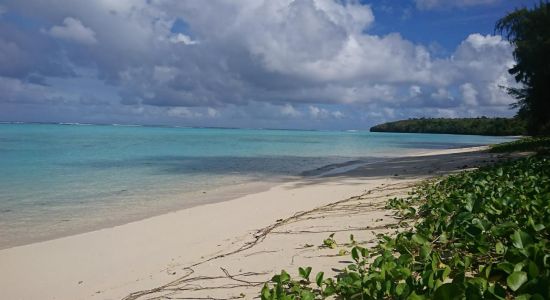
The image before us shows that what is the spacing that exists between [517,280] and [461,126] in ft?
450

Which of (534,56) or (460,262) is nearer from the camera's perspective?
(460,262)

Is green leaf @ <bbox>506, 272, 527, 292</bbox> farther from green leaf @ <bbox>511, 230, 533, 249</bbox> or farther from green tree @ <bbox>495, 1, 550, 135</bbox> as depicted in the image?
green tree @ <bbox>495, 1, 550, 135</bbox>

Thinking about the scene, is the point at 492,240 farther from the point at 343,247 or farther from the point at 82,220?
the point at 82,220

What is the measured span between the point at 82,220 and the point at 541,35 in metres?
21.3

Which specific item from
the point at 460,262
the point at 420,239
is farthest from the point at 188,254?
the point at 460,262

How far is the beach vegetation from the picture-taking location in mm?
2002

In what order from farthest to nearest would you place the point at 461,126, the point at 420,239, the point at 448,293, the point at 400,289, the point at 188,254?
the point at 461,126
the point at 188,254
the point at 420,239
the point at 400,289
the point at 448,293

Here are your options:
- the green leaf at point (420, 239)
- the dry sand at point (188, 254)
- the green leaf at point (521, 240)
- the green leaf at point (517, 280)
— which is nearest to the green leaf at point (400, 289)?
the green leaf at point (517, 280)

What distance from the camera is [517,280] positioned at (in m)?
1.94

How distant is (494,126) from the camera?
338 ft

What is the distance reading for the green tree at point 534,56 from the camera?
19.0m

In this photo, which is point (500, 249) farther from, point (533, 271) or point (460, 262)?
point (533, 271)

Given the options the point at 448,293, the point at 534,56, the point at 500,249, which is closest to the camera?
the point at 448,293

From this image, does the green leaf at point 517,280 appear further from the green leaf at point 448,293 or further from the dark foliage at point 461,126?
the dark foliage at point 461,126
